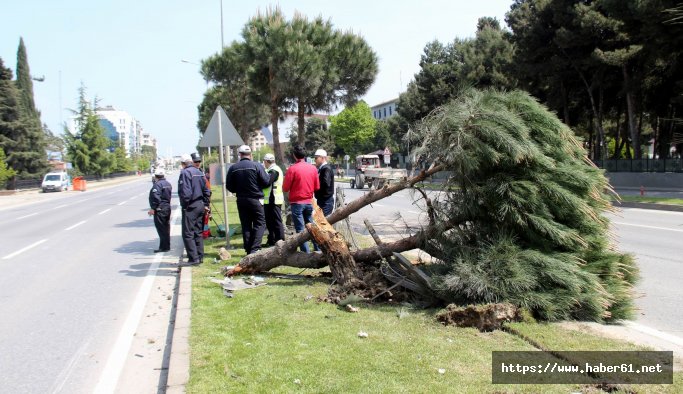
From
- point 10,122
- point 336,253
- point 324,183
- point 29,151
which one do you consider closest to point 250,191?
point 324,183

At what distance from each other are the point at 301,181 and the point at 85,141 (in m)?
66.4

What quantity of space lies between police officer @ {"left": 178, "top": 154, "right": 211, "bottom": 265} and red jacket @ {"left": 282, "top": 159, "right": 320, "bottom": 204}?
59.2 inches

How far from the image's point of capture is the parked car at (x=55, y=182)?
149 ft

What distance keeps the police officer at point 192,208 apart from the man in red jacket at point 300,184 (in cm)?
150

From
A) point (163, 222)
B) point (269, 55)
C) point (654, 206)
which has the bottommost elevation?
point (654, 206)

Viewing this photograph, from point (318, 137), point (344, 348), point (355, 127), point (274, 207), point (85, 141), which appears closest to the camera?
point (344, 348)

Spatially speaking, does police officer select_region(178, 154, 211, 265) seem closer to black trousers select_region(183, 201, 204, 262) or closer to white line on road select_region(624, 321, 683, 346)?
black trousers select_region(183, 201, 204, 262)

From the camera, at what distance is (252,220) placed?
27.7ft

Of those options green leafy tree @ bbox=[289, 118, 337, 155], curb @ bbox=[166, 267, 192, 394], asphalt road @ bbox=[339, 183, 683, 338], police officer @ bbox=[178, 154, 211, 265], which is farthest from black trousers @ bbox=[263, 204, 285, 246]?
green leafy tree @ bbox=[289, 118, 337, 155]

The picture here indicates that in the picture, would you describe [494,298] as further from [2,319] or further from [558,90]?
→ [558,90]

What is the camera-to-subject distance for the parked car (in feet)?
149

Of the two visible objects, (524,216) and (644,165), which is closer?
(524,216)

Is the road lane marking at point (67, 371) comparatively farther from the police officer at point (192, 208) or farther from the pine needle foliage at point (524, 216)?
the pine needle foliage at point (524, 216)

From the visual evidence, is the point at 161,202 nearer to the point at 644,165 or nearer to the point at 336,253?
the point at 336,253
